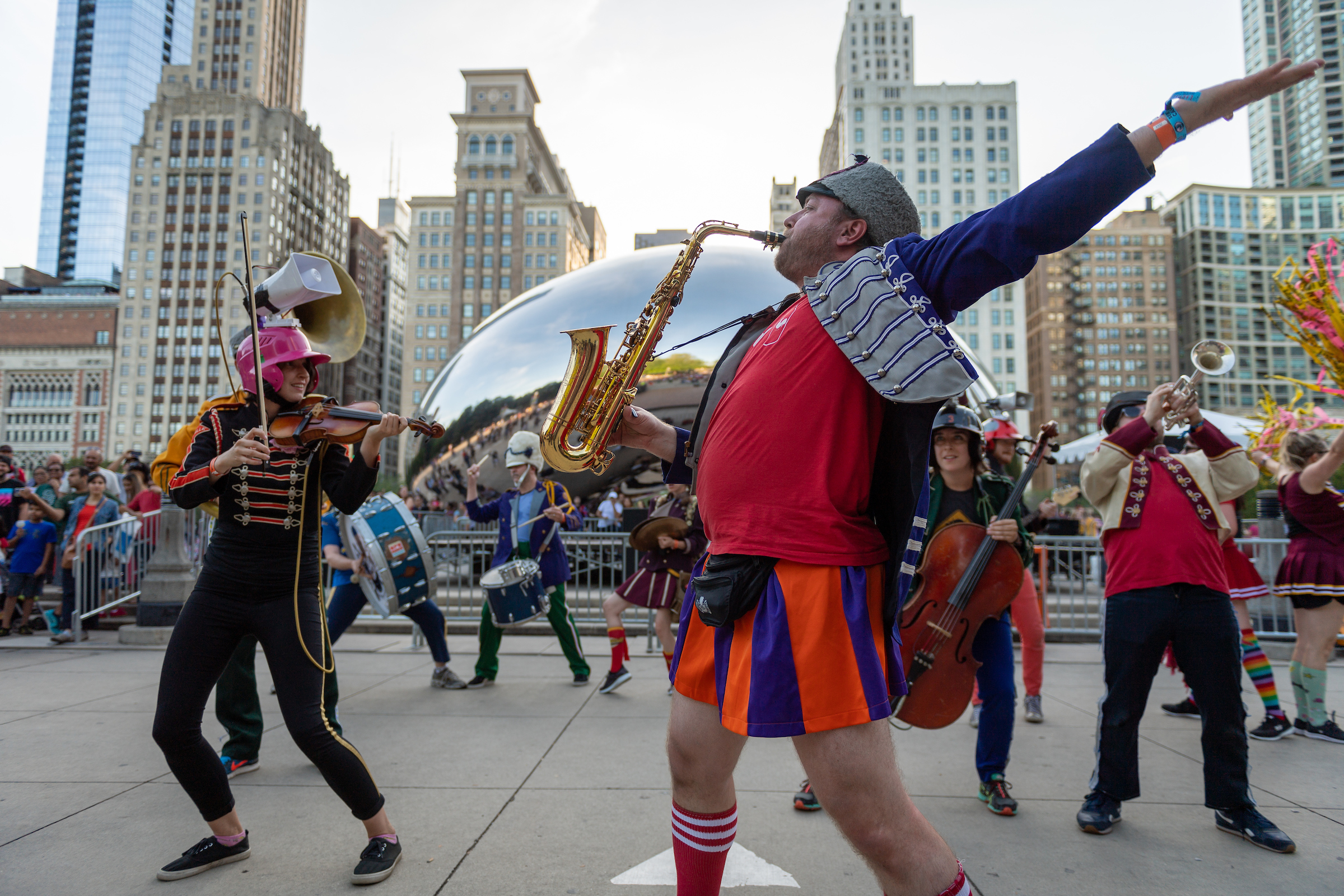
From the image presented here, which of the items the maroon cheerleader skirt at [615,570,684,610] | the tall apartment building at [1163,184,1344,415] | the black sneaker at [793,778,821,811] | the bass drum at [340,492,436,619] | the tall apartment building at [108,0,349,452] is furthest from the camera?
the tall apartment building at [1163,184,1344,415]

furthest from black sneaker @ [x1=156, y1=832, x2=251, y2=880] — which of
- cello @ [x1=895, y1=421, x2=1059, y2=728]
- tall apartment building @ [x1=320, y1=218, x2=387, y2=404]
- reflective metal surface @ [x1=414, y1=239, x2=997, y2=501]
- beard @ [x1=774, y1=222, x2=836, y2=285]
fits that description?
tall apartment building @ [x1=320, y1=218, x2=387, y2=404]

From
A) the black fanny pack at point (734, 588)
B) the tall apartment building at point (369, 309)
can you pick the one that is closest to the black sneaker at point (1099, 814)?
the black fanny pack at point (734, 588)

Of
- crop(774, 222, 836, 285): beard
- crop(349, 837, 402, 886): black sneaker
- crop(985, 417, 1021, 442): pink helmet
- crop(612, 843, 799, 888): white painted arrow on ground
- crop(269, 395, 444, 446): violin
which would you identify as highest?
crop(774, 222, 836, 285): beard

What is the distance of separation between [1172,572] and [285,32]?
15078 cm

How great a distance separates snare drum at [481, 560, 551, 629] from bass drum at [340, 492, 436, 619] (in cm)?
48

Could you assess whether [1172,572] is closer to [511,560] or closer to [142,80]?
[511,560]

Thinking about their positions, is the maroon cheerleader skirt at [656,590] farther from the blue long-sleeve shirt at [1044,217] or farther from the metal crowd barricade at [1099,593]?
the metal crowd barricade at [1099,593]

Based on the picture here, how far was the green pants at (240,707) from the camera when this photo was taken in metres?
3.91

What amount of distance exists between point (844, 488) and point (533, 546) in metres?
4.81

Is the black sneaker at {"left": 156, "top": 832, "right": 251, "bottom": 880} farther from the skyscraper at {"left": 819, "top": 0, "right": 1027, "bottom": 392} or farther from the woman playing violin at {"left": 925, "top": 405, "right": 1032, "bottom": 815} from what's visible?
the skyscraper at {"left": 819, "top": 0, "right": 1027, "bottom": 392}

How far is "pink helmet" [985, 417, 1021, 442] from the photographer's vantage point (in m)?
5.07

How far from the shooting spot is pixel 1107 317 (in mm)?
110812

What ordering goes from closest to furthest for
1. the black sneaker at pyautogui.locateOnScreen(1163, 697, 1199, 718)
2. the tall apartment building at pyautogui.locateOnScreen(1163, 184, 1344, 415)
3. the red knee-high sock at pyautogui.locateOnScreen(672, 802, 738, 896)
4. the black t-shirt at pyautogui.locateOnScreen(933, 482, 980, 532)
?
A: the red knee-high sock at pyautogui.locateOnScreen(672, 802, 738, 896), the black t-shirt at pyautogui.locateOnScreen(933, 482, 980, 532), the black sneaker at pyautogui.locateOnScreen(1163, 697, 1199, 718), the tall apartment building at pyautogui.locateOnScreen(1163, 184, 1344, 415)

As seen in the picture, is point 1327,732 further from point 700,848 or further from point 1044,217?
point 1044,217
